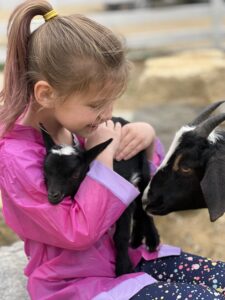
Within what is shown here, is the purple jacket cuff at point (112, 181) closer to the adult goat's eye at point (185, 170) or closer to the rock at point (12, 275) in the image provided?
the adult goat's eye at point (185, 170)

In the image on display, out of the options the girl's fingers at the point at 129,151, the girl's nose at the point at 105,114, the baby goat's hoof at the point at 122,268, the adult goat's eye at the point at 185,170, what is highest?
the girl's nose at the point at 105,114

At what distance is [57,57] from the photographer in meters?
2.02

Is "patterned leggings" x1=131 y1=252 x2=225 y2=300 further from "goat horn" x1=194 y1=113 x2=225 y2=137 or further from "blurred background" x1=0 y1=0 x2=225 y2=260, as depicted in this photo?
"blurred background" x1=0 y1=0 x2=225 y2=260

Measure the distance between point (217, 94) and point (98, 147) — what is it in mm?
5139

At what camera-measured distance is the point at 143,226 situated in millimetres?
2520

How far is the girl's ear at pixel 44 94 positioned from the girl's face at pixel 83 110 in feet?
Result: 0.08

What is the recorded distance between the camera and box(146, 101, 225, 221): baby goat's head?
2.23 meters

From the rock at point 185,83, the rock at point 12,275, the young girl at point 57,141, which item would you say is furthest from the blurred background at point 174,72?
the rock at point 12,275

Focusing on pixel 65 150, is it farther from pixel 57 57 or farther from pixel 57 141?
pixel 57 57

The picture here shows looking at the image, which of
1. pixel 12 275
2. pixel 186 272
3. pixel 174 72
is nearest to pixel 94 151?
pixel 186 272

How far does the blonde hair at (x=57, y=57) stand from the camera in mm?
2020

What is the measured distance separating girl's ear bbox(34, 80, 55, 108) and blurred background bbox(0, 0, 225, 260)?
0.24m

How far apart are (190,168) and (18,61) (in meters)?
0.76

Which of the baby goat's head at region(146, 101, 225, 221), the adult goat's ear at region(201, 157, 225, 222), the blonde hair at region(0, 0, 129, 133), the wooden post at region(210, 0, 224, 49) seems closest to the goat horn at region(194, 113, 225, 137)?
the baby goat's head at region(146, 101, 225, 221)
